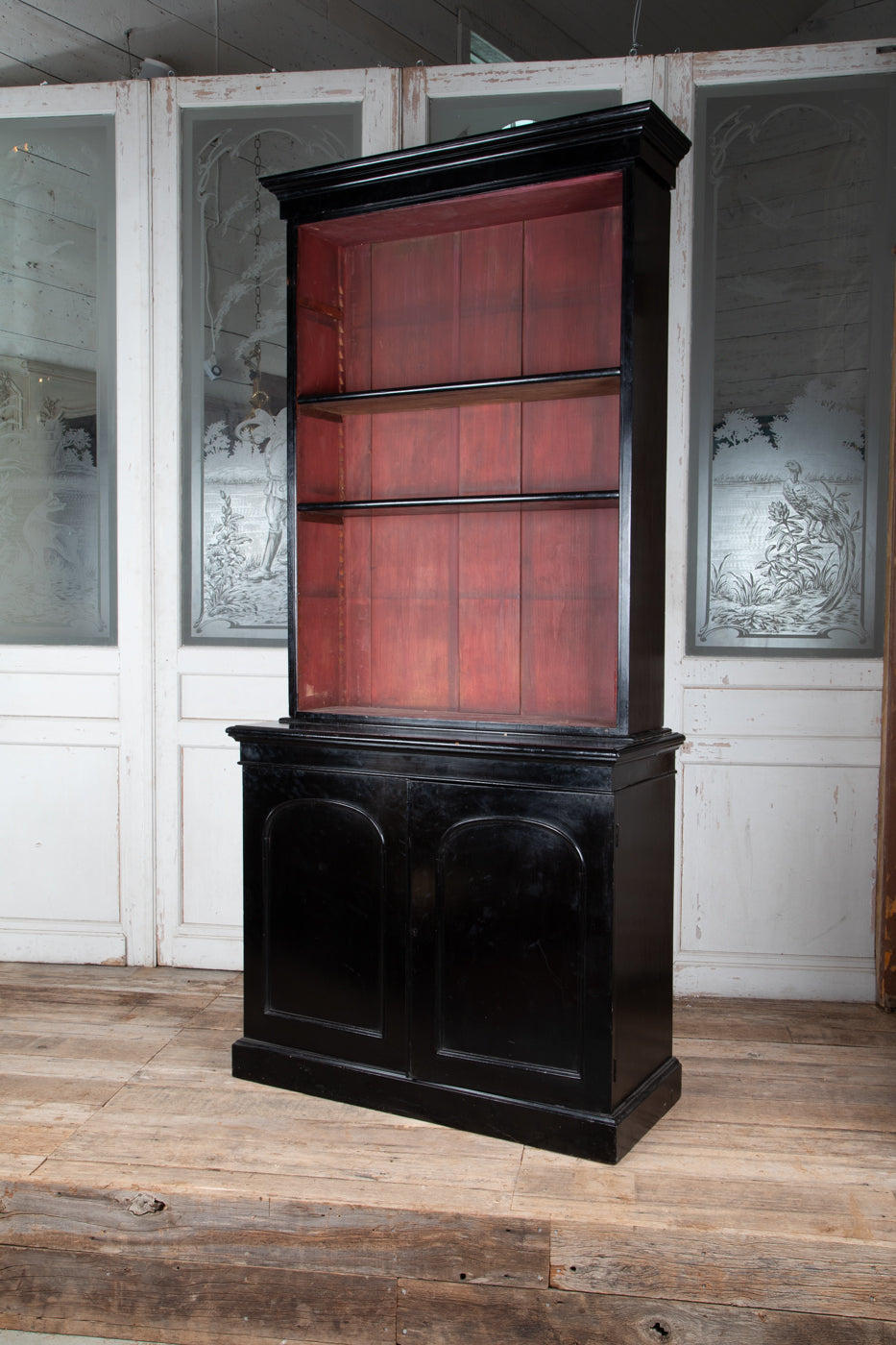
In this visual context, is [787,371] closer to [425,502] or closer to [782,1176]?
[425,502]

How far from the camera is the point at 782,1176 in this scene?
2.27 meters

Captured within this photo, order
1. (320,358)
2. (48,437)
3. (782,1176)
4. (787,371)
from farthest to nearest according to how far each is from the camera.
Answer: (48,437)
(787,371)
(320,358)
(782,1176)

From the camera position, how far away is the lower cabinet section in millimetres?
2385

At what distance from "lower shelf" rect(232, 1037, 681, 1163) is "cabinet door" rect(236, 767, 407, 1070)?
0.04 m

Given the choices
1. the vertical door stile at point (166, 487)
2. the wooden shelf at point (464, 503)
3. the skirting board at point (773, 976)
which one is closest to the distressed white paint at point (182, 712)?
the vertical door stile at point (166, 487)

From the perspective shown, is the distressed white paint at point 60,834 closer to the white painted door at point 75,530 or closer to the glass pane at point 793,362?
the white painted door at point 75,530

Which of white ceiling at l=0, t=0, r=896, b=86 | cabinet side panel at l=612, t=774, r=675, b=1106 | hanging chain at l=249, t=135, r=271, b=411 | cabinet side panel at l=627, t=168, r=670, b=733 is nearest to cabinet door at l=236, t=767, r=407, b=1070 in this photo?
cabinet side panel at l=612, t=774, r=675, b=1106

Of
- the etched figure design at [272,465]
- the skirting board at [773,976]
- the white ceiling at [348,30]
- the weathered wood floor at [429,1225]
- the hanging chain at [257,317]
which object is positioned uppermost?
the white ceiling at [348,30]

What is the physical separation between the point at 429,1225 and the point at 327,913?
0.82 metres

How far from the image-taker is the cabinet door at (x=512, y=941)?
238 centimetres

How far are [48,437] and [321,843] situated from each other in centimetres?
192

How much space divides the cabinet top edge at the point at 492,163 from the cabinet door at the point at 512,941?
1.45 meters

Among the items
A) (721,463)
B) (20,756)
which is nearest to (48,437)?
(20,756)

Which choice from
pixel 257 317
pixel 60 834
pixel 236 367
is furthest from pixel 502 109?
pixel 60 834
